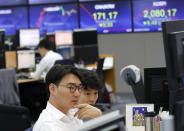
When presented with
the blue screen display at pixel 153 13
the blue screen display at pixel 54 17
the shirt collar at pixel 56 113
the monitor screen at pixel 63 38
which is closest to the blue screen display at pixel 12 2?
the blue screen display at pixel 54 17

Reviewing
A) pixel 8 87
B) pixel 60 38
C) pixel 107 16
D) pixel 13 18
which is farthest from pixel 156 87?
pixel 13 18

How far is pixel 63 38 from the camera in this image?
26.6 ft

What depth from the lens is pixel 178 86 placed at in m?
1.66

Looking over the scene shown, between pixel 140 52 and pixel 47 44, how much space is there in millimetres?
2926

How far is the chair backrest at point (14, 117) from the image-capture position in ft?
5.14

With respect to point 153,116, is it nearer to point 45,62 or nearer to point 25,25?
point 45,62

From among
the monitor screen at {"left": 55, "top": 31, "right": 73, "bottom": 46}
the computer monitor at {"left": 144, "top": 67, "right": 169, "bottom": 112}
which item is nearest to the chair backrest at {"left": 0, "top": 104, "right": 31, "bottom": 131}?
the computer monitor at {"left": 144, "top": 67, "right": 169, "bottom": 112}

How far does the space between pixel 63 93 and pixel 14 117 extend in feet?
1.26

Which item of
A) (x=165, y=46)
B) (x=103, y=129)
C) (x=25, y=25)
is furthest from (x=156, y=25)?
(x=103, y=129)

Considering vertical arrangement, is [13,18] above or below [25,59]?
above

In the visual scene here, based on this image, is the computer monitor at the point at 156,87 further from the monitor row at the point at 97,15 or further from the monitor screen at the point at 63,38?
the monitor row at the point at 97,15

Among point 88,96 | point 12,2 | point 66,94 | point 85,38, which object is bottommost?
point 88,96

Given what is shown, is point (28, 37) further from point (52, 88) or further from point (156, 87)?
point (52, 88)

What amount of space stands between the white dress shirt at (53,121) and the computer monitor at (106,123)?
49 cm
